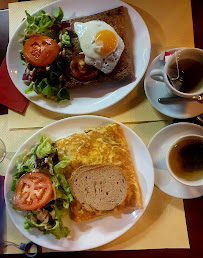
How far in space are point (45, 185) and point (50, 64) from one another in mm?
914

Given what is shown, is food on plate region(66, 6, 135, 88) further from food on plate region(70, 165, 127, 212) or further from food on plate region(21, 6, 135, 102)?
food on plate region(70, 165, 127, 212)

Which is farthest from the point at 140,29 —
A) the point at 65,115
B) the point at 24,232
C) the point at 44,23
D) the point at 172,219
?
the point at 24,232

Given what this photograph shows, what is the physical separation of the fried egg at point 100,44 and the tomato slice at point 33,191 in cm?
93

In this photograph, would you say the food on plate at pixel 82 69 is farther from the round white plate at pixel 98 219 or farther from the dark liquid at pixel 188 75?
the dark liquid at pixel 188 75

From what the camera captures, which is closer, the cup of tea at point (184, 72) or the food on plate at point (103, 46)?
the cup of tea at point (184, 72)

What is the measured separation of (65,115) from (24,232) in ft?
3.09

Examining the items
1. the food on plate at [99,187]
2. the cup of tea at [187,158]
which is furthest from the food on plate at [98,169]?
the cup of tea at [187,158]

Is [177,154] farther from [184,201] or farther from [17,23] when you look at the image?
[17,23]

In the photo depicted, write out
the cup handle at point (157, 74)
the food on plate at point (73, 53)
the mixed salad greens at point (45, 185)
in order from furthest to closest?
the food on plate at point (73, 53), the mixed salad greens at point (45, 185), the cup handle at point (157, 74)

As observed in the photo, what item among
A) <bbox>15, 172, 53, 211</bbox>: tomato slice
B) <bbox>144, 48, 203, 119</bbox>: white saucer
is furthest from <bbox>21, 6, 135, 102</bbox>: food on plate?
<bbox>15, 172, 53, 211</bbox>: tomato slice

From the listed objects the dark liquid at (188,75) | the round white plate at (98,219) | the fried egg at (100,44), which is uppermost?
the fried egg at (100,44)

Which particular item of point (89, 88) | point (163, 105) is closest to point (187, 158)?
point (163, 105)

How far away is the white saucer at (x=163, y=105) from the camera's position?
2.03 meters

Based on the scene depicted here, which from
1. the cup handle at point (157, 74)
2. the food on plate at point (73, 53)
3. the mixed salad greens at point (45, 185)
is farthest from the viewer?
the food on plate at point (73, 53)
